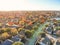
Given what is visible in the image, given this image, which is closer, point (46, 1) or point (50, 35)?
point (50, 35)

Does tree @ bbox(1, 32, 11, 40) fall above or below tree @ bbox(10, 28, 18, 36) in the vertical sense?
below

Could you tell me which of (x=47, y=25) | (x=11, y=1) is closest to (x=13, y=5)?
(x=11, y=1)

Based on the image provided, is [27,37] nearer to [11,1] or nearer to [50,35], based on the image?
[50,35]

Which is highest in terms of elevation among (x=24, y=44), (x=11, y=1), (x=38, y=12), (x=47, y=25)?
(x=11, y=1)

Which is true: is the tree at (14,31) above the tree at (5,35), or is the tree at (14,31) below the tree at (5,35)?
above

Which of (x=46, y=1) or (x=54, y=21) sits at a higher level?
(x=46, y=1)

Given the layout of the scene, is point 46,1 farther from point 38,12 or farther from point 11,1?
point 11,1

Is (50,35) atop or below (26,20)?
below

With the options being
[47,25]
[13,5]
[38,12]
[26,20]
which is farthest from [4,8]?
[47,25]

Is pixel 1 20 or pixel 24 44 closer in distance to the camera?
pixel 24 44
